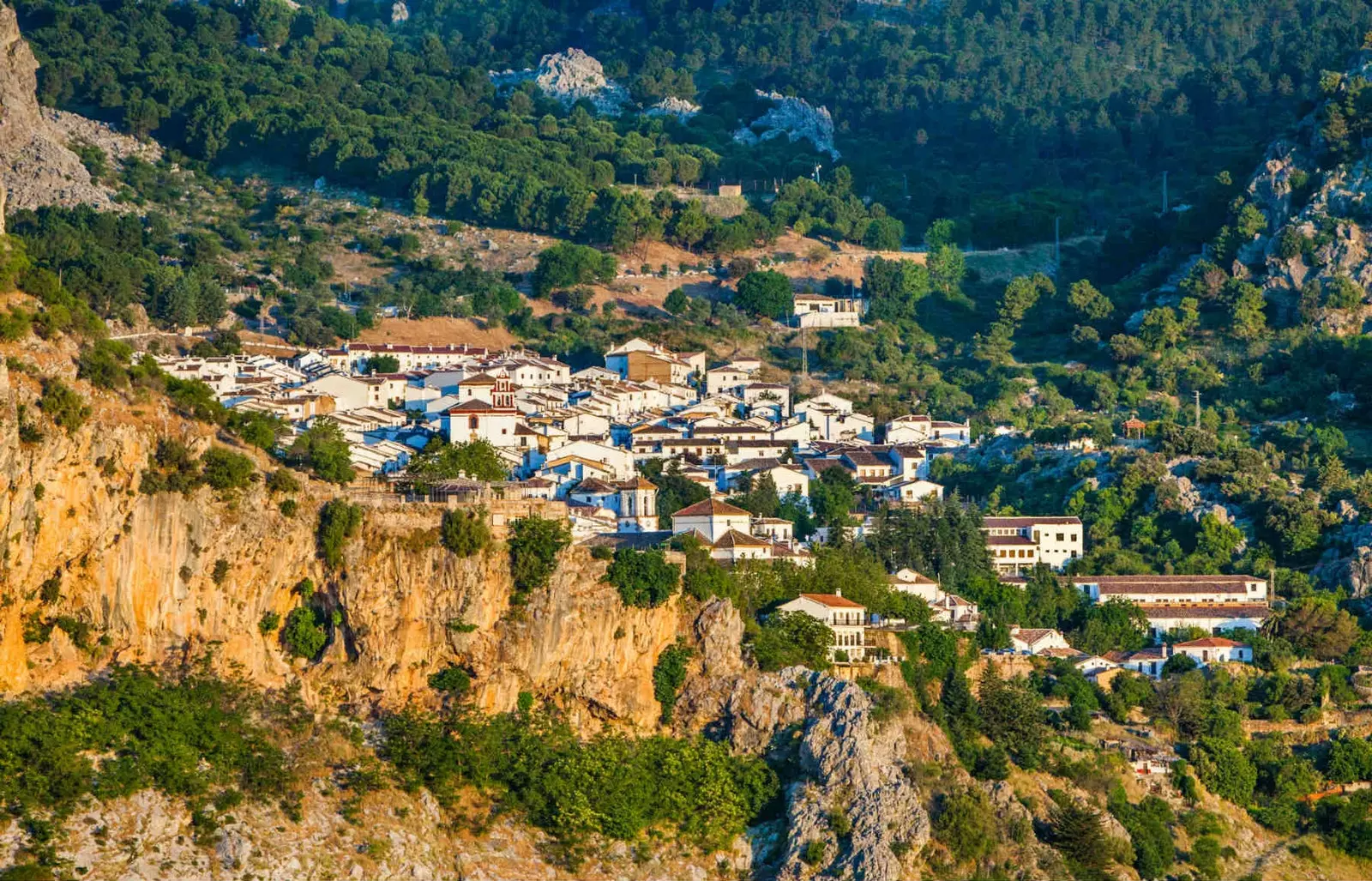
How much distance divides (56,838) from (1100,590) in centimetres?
3358

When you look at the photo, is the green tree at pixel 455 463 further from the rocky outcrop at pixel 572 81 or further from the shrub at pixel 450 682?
the rocky outcrop at pixel 572 81

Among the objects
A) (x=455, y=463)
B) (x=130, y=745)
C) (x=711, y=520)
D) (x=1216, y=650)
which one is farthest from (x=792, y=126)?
(x=130, y=745)

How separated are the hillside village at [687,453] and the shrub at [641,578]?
1108 millimetres

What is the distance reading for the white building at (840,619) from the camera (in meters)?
58.9

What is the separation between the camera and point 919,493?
7650 centimetres

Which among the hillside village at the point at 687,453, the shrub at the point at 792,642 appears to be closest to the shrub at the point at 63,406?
the hillside village at the point at 687,453

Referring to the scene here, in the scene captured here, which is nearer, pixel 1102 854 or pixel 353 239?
pixel 1102 854

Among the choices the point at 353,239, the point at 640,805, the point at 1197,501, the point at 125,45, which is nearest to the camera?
the point at 640,805

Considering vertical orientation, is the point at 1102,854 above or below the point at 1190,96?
below

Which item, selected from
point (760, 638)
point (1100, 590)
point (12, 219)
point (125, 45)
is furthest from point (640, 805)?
point (125, 45)

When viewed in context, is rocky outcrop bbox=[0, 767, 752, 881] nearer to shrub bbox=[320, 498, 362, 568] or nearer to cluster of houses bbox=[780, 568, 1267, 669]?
shrub bbox=[320, 498, 362, 568]

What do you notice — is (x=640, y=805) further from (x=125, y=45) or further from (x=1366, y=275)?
(x=125, y=45)

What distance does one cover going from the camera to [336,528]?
2047 inches

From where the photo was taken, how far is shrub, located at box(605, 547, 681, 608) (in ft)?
181
